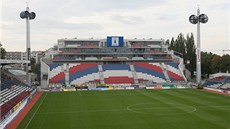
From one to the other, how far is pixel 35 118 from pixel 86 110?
6.47 m

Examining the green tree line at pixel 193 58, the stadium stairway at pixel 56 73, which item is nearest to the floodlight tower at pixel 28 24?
the stadium stairway at pixel 56 73

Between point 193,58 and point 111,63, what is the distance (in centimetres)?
2481

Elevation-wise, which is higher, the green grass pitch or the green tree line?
the green tree line

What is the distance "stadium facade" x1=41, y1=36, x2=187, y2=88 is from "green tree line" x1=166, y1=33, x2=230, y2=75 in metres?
6.90

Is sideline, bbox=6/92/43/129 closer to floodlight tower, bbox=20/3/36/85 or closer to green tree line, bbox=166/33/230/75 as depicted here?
floodlight tower, bbox=20/3/36/85

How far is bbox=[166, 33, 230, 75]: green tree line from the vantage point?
79625mm

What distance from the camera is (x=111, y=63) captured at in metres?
75.9

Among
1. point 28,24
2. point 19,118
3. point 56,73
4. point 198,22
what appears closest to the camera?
point 19,118

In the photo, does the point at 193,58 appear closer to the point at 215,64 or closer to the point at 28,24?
the point at 215,64

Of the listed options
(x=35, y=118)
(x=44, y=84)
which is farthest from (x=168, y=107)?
(x=44, y=84)

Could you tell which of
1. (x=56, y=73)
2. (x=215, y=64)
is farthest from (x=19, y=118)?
(x=215, y=64)

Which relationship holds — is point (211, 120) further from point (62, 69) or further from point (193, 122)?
point (62, 69)

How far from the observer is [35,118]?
2858 centimetres

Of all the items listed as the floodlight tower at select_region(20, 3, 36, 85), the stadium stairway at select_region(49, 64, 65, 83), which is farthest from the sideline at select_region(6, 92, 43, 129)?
the stadium stairway at select_region(49, 64, 65, 83)
